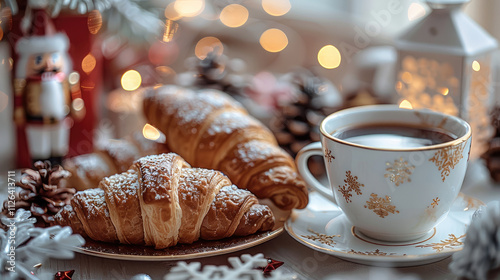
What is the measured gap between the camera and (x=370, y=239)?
79cm

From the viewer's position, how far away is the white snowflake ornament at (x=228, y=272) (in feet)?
2.18

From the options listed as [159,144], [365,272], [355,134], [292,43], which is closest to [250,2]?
[292,43]

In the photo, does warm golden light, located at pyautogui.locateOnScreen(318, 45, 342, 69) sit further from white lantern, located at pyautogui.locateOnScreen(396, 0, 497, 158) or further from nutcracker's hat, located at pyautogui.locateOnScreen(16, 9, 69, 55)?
nutcracker's hat, located at pyautogui.locateOnScreen(16, 9, 69, 55)

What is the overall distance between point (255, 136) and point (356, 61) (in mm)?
481

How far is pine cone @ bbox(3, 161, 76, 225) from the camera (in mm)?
847

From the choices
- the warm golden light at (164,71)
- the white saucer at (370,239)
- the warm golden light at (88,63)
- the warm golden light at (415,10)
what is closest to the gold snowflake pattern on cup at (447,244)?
the white saucer at (370,239)

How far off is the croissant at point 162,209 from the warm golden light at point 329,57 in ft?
2.34

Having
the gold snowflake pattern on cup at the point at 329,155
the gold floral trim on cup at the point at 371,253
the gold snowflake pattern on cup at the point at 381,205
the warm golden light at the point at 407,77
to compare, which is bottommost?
the gold floral trim on cup at the point at 371,253

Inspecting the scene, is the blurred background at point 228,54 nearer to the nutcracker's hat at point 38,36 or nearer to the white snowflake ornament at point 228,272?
the nutcracker's hat at point 38,36

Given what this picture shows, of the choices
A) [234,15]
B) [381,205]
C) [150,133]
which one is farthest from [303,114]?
[234,15]

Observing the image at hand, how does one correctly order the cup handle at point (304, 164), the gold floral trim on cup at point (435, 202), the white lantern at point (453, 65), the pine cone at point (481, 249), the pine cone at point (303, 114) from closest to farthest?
the pine cone at point (481, 249), the gold floral trim on cup at point (435, 202), the cup handle at point (304, 164), the white lantern at point (453, 65), the pine cone at point (303, 114)

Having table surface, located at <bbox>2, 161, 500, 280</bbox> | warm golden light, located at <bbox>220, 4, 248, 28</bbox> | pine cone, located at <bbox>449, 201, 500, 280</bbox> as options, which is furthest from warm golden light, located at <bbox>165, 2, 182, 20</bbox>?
pine cone, located at <bbox>449, 201, 500, 280</bbox>

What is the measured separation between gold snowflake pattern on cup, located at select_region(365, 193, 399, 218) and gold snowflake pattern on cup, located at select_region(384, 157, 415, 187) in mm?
26

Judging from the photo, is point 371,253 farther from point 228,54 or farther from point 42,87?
point 228,54
